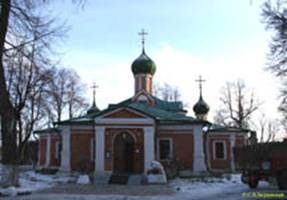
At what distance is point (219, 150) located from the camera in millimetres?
29000

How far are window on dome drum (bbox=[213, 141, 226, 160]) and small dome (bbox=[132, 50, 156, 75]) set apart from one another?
8.42 m

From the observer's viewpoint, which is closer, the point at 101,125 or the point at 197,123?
the point at 101,125

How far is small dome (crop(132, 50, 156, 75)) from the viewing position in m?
32.0

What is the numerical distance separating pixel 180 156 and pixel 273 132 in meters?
33.8

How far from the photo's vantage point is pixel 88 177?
2109 cm

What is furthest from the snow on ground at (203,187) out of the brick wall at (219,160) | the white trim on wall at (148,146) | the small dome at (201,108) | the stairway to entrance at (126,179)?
the small dome at (201,108)

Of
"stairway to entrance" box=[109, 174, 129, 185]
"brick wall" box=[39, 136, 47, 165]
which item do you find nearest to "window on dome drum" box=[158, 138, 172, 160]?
"stairway to entrance" box=[109, 174, 129, 185]

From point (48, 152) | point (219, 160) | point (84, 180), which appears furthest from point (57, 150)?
point (219, 160)

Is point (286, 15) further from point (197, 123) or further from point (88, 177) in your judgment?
point (88, 177)

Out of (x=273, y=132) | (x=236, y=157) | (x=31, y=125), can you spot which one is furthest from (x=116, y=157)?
(x=273, y=132)

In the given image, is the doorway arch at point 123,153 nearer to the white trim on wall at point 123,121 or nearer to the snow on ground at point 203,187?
the white trim on wall at point 123,121

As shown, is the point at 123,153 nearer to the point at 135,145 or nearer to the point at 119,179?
the point at 135,145

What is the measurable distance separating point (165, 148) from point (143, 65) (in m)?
9.07

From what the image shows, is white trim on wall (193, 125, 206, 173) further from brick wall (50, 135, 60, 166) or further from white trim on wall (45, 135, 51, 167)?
white trim on wall (45, 135, 51, 167)
